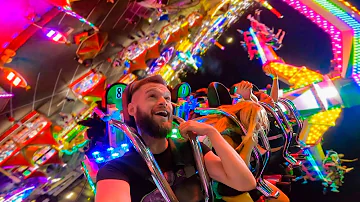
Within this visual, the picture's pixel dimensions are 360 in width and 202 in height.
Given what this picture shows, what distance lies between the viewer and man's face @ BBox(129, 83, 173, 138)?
1.59 meters

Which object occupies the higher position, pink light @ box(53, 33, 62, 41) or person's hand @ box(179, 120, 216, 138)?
pink light @ box(53, 33, 62, 41)

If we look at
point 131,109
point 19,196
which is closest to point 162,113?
point 131,109

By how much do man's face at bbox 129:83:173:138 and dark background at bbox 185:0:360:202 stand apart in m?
3.81

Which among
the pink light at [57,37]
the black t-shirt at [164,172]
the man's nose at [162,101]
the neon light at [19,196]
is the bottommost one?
the neon light at [19,196]

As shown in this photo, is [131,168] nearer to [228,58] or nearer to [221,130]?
[221,130]

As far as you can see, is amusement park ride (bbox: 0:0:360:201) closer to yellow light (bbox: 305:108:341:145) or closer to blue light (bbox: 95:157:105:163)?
yellow light (bbox: 305:108:341:145)

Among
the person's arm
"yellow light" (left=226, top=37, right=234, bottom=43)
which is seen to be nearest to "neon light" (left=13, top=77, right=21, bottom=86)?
the person's arm

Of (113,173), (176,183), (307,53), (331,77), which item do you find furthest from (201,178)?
(307,53)

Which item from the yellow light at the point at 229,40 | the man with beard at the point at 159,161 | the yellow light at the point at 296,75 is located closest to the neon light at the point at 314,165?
the yellow light at the point at 296,75

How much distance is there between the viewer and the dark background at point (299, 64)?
14.8ft

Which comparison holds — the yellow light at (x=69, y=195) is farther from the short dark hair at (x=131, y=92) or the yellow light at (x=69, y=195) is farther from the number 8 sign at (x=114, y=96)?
the short dark hair at (x=131, y=92)

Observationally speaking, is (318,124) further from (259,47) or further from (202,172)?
(202,172)

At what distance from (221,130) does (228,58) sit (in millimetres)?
5871

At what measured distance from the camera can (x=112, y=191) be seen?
132 centimetres
